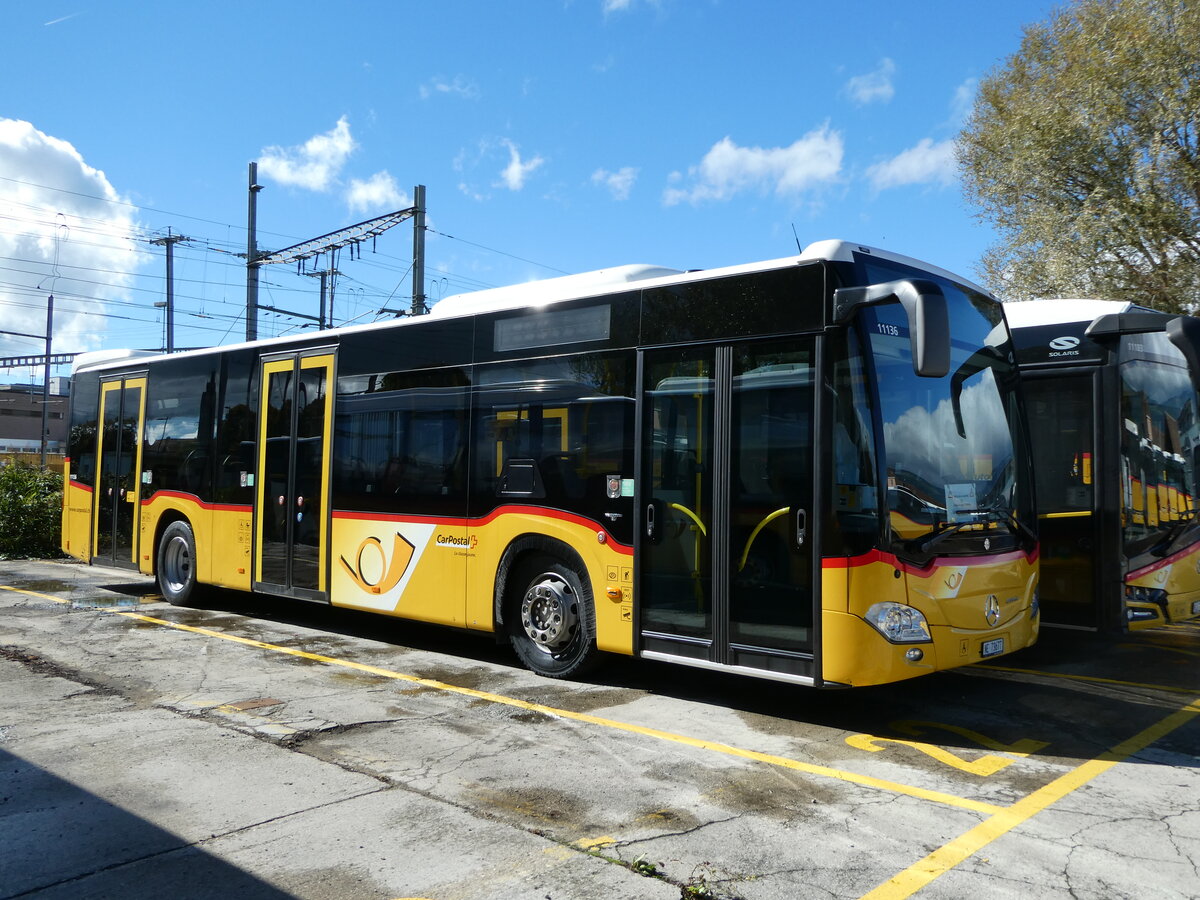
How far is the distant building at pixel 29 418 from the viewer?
8100 cm

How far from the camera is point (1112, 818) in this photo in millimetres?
4773

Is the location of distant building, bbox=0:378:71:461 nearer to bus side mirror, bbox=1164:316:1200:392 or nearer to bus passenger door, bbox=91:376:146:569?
bus passenger door, bbox=91:376:146:569

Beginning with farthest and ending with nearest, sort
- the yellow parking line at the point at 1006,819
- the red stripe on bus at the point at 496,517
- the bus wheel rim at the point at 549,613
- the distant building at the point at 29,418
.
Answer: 1. the distant building at the point at 29,418
2. the bus wheel rim at the point at 549,613
3. the red stripe on bus at the point at 496,517
4. the yellow parking line at the point at 1006,819

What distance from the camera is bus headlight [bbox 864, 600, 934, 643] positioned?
19.3 ft

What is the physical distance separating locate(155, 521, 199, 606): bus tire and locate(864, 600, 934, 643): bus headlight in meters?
8.58

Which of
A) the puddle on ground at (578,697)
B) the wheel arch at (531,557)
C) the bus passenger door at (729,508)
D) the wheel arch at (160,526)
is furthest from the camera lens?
the wheel arch at (160,526)

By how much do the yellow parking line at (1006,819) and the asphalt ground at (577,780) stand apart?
18mm

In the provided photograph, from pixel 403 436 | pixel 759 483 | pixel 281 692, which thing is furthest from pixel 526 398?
pixel 281 692

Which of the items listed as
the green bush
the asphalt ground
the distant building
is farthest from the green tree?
the distant building

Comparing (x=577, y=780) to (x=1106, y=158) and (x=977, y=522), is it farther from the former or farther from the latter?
(x=1106, y=158)

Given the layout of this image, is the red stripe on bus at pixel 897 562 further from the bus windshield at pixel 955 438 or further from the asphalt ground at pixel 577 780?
the asphalt ground at pixel 577 780

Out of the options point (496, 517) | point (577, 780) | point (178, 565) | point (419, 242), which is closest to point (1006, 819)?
point (577, 780)

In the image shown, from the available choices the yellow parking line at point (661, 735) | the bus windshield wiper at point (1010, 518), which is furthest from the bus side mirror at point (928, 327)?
the yellow parking line at point (661, 735)

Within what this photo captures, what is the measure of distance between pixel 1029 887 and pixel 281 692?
17.7 feet
